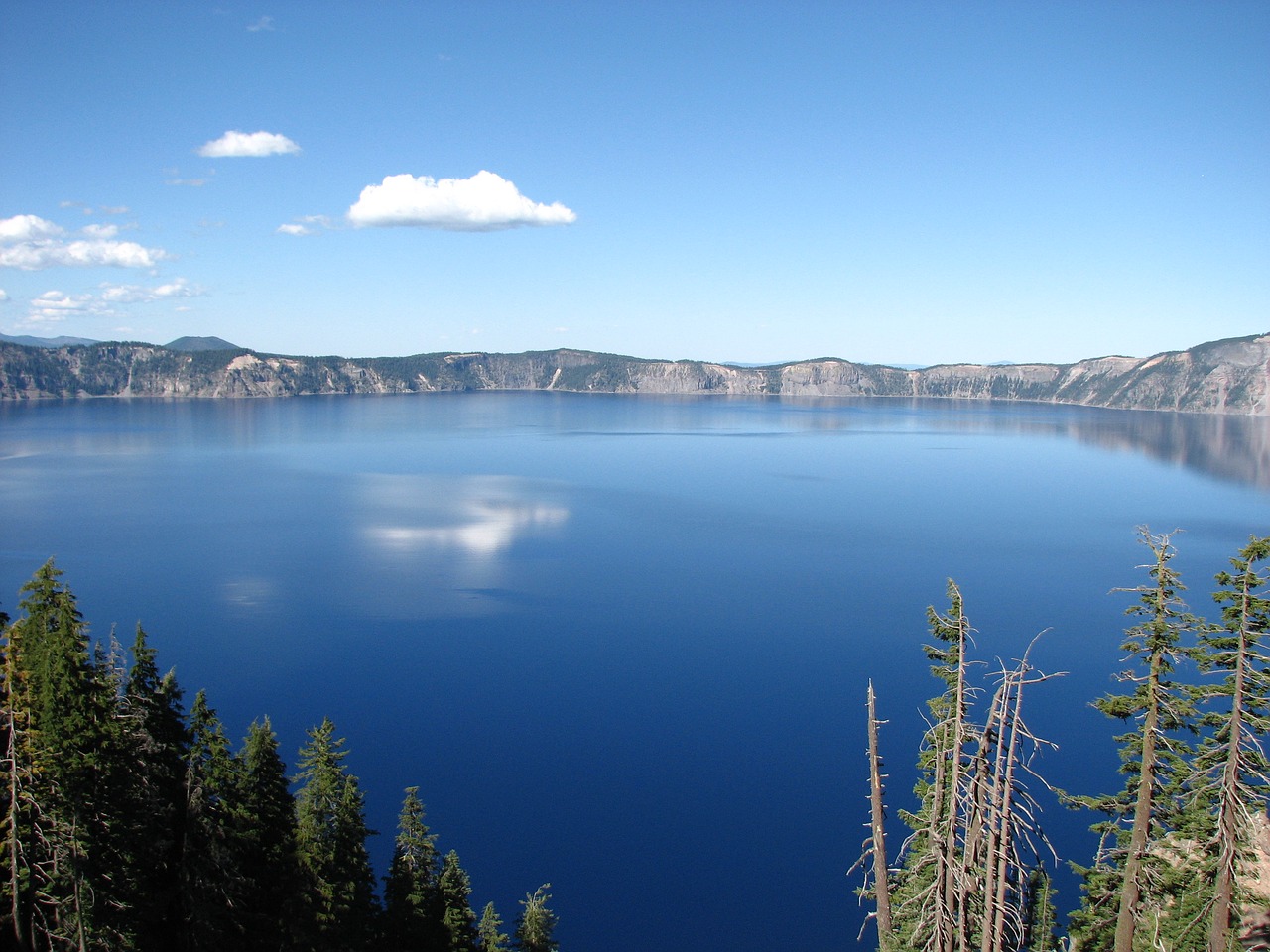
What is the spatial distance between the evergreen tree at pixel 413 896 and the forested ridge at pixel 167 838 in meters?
0.02

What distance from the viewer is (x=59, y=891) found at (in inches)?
471

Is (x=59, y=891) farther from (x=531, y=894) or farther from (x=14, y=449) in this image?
(x=14, y=449)

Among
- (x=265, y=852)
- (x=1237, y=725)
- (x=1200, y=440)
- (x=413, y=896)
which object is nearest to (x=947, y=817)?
(x=1237, y=725)

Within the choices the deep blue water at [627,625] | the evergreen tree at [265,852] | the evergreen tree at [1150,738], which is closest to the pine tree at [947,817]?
the evergreen tree at [1150,738]

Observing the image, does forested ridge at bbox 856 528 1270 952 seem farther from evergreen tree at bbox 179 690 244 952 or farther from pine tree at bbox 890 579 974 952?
evergreen tree at bbox 179 690 244 952

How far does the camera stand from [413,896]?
1573 centimetres

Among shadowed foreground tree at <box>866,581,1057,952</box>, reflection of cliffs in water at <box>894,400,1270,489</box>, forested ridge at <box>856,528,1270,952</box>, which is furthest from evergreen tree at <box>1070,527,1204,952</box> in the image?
reflection of cliffs in water at <box>894,400,1270,489</box>

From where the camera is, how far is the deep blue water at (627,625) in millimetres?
23328

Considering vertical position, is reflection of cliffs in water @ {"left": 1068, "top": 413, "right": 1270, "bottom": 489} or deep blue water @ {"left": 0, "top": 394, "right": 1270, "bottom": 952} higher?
reflection of cliffs in water @ {"left": 1068, "top": 413, "right": 1270, "bottom": 489}

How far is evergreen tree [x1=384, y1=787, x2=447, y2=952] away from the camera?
620 inches

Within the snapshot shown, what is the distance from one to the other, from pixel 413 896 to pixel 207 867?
3537mm

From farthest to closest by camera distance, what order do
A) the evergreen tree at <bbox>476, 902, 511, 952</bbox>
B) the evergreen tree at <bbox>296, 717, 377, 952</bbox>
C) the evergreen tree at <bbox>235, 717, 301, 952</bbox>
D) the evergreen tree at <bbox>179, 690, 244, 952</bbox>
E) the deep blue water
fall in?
the deep blue water < the evergreen tree at <bbox>476, 902, 511, 952</bbox> < the evergreen tree at <bbox>235, 717, 301, 952</bbox> < the evergreen tree at <bbox>296, 717, 377, 952</bbox> < the evergreen tree at <bbox>179, 690, 244, 952</bbox>

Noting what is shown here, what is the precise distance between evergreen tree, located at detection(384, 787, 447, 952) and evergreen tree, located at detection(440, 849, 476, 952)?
9 cm

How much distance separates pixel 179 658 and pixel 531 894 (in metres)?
19.4
